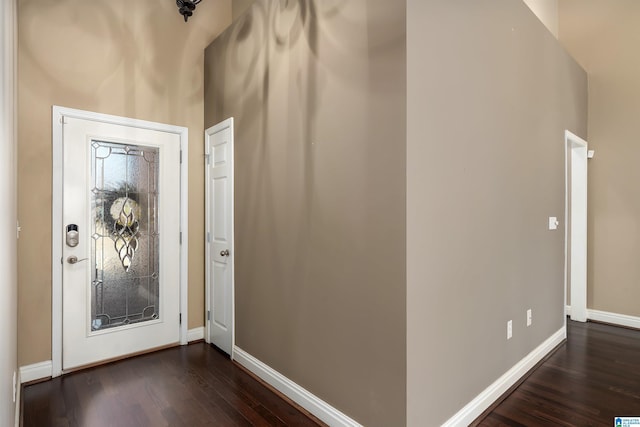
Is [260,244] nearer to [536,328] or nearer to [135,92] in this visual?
[135,92]

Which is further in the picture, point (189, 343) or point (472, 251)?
point (189, 343)

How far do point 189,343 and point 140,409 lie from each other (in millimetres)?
1155

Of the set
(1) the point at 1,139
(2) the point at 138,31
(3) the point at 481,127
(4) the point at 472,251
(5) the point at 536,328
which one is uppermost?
(2) the point at 138,31

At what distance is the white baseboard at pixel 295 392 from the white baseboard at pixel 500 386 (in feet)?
2.05

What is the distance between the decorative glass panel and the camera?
3053 mm

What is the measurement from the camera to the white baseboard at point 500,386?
2.10 m

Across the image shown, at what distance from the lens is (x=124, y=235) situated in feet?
10.4

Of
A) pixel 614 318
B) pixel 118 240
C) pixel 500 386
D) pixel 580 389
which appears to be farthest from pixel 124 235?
pixel 614 318

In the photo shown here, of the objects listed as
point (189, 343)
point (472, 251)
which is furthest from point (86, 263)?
point (472, 251)

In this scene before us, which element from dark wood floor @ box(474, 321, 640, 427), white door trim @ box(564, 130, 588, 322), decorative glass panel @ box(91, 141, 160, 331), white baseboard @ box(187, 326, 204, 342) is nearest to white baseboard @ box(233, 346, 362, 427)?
white baseboard @ box(187, 326, 204, 342)

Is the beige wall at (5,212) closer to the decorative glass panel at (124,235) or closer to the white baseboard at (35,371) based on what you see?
the white baseboard at (35,371)

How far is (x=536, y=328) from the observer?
2.99m

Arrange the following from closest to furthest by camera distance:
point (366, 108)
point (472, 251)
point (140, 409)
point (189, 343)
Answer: point (366, 108) → point (472, 251) → point (140, 409) → point (189, 343)

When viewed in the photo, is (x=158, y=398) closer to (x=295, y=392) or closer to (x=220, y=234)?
(x=295, y=392)
